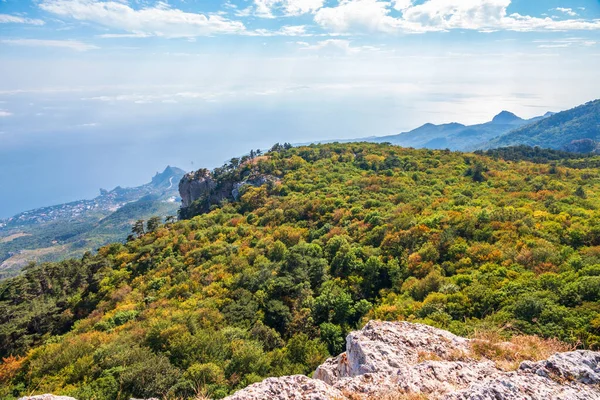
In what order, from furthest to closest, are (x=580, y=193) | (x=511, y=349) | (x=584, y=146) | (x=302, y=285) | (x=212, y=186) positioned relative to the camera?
(x=584, y=146)
(x=212, y=186)
(x=580, y=193)
(x=302, y=285)
(x=511, y=349)

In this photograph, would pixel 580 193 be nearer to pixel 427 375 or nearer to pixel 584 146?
pixel 427 375

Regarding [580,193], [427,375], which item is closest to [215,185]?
[580,193]

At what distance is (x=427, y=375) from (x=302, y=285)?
60.5 ft

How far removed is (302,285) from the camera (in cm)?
2647

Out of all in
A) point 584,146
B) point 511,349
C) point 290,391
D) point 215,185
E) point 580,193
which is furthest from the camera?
point 584,146

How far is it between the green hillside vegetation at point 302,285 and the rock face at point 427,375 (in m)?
3.70

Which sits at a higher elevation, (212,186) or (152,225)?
(212,186)

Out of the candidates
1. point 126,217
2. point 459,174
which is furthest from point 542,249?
point 126,217

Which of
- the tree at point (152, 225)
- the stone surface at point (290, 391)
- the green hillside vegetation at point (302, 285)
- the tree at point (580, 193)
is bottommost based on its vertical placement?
the tree at point (152, 225)

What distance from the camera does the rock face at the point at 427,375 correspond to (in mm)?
7121

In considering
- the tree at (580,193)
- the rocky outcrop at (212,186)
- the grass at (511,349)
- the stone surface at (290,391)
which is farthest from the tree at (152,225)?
the tree at (580,193)

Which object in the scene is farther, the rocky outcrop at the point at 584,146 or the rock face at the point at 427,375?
the rocky outcrop at the point at 584,146

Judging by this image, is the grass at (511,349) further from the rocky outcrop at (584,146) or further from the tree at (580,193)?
the rocky outcrop at (584,146)

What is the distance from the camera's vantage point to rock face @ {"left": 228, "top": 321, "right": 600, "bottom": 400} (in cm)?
712
